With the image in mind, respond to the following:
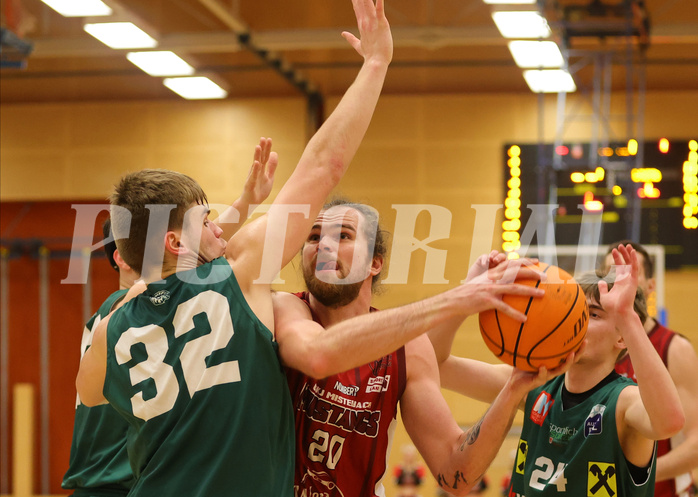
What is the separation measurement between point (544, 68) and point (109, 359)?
7540mm

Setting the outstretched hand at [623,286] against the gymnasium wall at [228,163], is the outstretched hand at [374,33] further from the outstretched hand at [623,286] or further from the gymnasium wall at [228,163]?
the gymnasium wall at [228,163]

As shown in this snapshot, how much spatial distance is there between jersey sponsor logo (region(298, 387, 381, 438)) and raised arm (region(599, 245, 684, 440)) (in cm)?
99

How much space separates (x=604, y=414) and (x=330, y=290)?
4.10 feet

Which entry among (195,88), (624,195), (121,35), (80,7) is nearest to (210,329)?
(80,7)

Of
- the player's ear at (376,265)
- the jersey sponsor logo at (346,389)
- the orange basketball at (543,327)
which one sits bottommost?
the jersey sponsor logo at (346,389)

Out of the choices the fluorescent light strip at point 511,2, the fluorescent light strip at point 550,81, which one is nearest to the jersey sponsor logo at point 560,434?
the fluorescent light strip at point 511,2

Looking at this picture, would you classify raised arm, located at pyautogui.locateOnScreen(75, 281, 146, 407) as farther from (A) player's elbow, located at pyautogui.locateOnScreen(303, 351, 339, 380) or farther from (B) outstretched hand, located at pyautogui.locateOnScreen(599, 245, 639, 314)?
(B) outstretched hand, located at pyautogui.locateOnScreen(599, 245, 639, 314)

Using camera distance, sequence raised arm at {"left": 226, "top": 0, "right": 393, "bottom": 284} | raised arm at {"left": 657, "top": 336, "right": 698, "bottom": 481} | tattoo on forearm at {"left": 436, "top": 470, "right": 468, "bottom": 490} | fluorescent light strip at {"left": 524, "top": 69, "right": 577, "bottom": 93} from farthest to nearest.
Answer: fluorescent light strip at {"left": 524, "top": 69, "right": 577, "bottom": 93} < raised arm at {"left": 657, "top": 336, "right": 698, "bottom": 481} < tattoo on forearm at {"left": 436, "top": 470, "right": 468, "bottom": 490} < raised arm at {"left": 226, "top": 0, "right": 393, "bottom": 284}

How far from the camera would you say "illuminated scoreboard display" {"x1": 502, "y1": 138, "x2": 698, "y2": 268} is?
28.6 ft

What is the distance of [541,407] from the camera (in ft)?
11.8

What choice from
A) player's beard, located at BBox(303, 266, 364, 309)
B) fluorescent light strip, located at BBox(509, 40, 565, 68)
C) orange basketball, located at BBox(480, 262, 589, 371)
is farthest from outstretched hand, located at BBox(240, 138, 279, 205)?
fluorescent light strip, located at BBox(509, 40, 565, 68)

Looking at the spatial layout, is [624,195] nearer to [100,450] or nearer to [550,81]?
[550,81]

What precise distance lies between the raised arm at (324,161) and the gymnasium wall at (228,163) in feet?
23.7

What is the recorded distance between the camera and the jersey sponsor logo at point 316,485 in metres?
2.96
